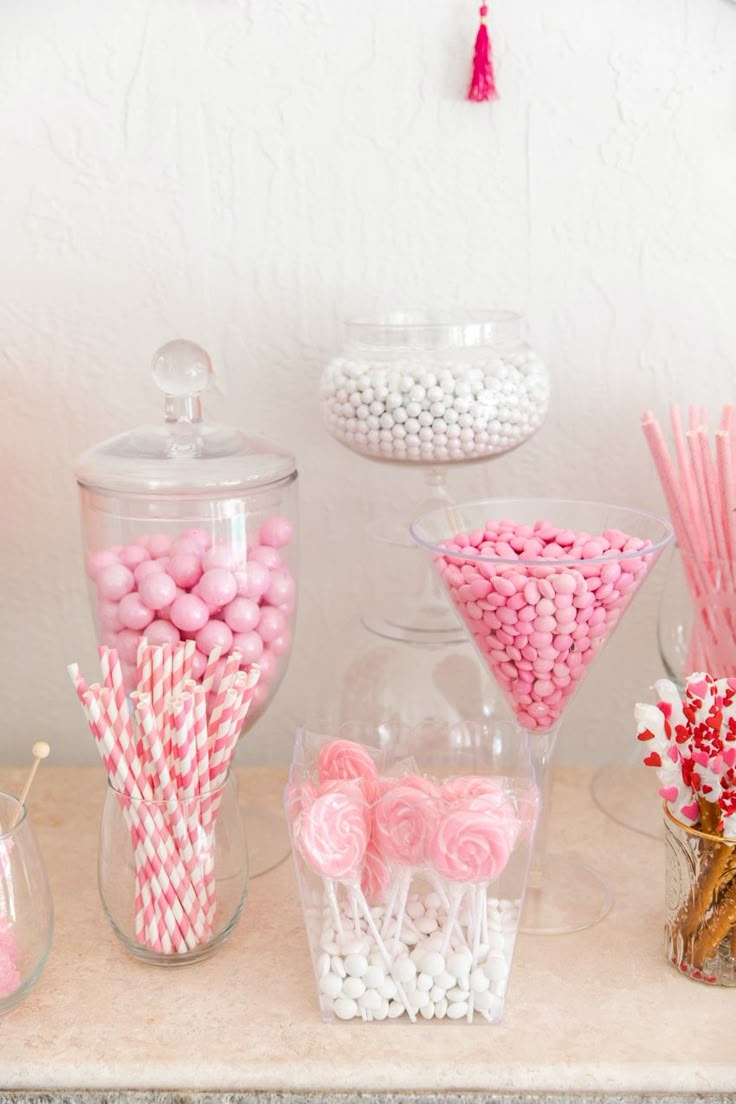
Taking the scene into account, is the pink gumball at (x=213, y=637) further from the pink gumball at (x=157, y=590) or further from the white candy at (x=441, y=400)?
the white candy at (x=441, y=400)

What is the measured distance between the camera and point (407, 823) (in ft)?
2.47

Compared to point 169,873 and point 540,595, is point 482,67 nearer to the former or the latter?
point 540,595

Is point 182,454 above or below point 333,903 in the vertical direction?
above

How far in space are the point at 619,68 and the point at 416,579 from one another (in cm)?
49

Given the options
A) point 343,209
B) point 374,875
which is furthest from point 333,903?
point 343,209

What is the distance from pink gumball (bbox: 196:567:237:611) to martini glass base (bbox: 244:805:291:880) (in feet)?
0.79

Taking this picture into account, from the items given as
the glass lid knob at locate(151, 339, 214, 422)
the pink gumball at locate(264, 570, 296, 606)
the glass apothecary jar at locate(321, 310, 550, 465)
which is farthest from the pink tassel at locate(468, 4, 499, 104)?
the pink gumball at locate(264, 570, 296, 606)

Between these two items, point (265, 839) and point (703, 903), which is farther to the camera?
point (265, 839)

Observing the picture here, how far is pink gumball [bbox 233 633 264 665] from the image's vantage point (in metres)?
0.88

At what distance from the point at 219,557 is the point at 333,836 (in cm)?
24

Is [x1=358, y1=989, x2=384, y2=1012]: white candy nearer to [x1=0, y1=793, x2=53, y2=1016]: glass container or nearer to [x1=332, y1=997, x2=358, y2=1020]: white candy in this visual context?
[x1=332, y1=997, x2=358, y2=1020]: white candy

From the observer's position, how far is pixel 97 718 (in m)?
0.79

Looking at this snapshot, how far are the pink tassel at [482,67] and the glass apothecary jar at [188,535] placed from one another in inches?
Result: 13.8

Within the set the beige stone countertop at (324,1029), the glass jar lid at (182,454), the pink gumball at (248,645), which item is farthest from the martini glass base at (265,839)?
the glass jar lid at (182,454)
